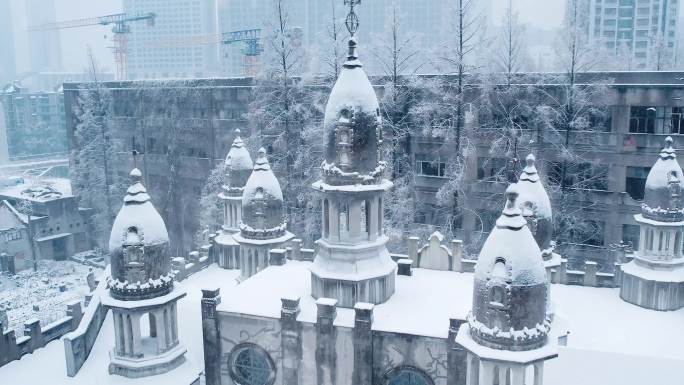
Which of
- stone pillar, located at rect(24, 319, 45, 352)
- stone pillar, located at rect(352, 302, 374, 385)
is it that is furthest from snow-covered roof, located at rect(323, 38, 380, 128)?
stone pillar, located at rect(24, 319, 45, 352)

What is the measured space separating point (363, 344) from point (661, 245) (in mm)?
14655

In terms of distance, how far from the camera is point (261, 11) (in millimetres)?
111938

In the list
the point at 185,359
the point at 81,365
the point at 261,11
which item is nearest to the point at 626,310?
the point at 185,359

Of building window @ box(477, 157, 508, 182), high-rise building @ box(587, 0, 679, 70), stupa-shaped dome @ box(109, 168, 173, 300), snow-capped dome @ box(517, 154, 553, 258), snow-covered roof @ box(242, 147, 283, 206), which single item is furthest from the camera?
high-rise building @ box(587, 0, 679, 70)

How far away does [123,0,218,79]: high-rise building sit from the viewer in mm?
138625

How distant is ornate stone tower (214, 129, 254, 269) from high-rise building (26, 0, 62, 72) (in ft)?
567

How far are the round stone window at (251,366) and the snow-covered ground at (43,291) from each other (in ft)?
74.7

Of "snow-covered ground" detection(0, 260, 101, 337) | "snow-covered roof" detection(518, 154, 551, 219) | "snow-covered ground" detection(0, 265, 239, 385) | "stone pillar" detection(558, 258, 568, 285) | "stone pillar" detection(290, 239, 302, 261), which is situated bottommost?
"snow-covered ground" detection(0, 260, 101, 337)

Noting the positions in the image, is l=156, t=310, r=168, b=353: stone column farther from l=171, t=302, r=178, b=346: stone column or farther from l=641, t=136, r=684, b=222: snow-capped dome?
l=641, t=136, r=684, b=222: snow-capped dome

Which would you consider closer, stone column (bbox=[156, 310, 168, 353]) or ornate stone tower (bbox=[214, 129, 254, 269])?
stone column (bbox=[156, 310, 168, 353])

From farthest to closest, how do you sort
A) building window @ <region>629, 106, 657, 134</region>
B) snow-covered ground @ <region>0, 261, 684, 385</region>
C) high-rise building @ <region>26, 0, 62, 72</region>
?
high-rise building @ <region>26, 0, 62, 72</region> < building window @ <region>629, 106, 657, 134</region> < snow-covered ground @ <region>0, 261, 684, 385</region>

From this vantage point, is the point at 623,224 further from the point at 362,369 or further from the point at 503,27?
the point at 362,369

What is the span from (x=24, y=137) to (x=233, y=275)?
86.4 metres

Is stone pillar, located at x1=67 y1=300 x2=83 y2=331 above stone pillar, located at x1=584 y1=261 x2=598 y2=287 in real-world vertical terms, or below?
below
